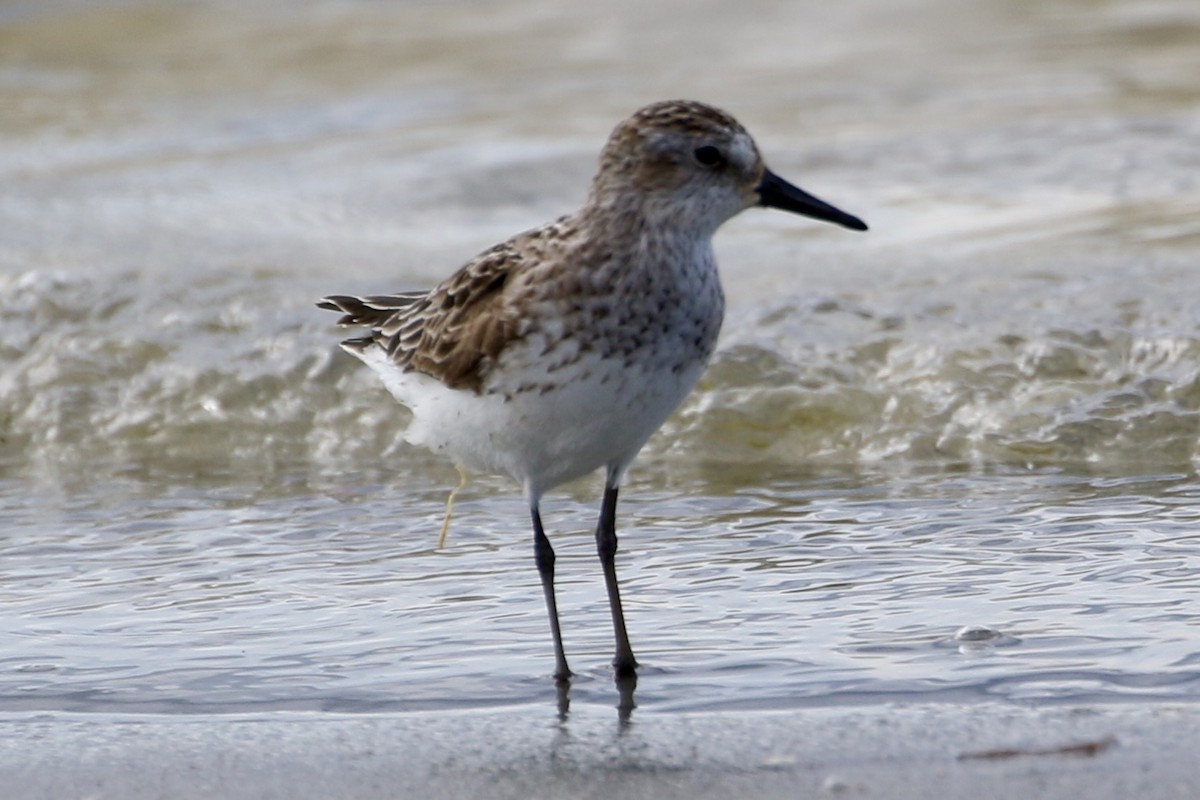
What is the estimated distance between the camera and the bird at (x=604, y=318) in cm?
440

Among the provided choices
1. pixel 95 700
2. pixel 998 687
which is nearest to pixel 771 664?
pixel 998 687

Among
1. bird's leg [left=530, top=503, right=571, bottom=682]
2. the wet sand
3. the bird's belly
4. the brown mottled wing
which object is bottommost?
the wet sand

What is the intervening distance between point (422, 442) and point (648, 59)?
34.2ft

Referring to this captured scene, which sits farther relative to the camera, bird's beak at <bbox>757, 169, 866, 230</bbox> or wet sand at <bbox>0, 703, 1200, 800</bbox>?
bird's beak at <bbox>757, 169, 866, 230</bbox>

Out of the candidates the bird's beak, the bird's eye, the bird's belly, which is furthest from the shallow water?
the bird's eye

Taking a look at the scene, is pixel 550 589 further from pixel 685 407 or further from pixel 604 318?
pixel 685 407

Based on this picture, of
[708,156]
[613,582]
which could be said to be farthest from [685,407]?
[708,156]

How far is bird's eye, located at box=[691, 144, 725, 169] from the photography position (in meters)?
4.59

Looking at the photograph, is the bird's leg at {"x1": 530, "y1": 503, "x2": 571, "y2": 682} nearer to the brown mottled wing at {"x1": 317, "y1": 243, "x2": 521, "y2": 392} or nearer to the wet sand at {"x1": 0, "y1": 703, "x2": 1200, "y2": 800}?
the wet sand at {"x1": 0, "y1": 703, "x2": 1200, "y2": 800}

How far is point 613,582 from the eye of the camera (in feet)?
15.7

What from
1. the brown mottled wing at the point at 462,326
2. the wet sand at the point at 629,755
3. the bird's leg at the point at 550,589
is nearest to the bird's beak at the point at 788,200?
the brown mottled wing at the point at 462,326

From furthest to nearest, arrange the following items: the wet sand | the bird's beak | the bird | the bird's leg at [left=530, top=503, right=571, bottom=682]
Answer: the bird's beak, the bird's leg at [left=530, top=503, right=571, bottom=682], the bird, the wet sand

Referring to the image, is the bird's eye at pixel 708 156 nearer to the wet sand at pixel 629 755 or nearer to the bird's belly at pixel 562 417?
the bird's belly at pixel 562 417

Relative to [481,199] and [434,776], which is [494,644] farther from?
[481,199]
